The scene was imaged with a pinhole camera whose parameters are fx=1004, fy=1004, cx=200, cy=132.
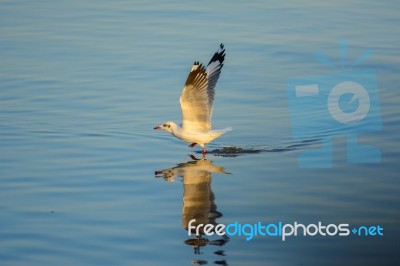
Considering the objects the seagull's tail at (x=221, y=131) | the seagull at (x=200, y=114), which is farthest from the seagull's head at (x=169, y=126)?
the seagull's tail at (x=221, y=131)

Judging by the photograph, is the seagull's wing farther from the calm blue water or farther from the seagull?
the calm blue water

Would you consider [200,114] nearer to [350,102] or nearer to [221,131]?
[221,131]

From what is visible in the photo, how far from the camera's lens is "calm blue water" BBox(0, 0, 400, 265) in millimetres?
9867

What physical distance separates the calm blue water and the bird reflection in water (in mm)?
28

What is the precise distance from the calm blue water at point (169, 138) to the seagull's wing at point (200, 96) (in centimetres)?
46

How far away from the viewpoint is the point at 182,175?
40.7 ft

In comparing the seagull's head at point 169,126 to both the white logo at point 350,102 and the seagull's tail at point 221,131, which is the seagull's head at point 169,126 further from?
the white logo at point 350,102

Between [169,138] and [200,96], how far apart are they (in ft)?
4.44

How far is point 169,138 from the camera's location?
47.2ft

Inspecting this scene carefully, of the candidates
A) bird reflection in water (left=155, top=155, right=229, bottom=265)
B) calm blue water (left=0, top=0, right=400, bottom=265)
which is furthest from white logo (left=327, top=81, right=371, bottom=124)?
bird reflection in water (left=155, top=155, right=229, bottom=265)

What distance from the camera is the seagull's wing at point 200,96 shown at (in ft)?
42.6

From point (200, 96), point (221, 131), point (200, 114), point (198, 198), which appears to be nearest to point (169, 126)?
point (200, 114)

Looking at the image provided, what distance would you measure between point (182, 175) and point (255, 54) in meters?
6.16

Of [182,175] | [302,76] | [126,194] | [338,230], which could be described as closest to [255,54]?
[302,76]
